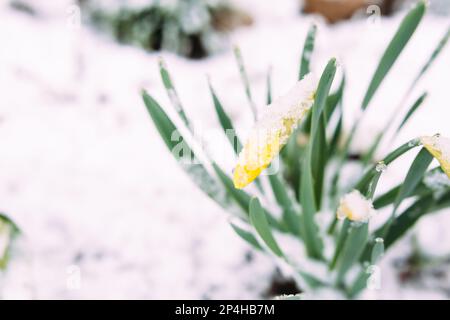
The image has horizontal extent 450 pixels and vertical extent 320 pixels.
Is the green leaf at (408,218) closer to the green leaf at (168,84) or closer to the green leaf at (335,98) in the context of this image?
the green leaf at (335,98)

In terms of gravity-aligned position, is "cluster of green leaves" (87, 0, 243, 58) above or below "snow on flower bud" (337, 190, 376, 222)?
above

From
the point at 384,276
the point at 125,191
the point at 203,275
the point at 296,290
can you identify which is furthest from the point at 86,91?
the point at 384,276

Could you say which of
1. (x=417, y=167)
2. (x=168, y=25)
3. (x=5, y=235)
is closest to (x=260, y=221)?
(x=417, y=167)

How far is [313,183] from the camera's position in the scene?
0.91m

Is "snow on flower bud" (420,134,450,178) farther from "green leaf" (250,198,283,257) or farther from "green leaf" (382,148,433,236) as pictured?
"green leaf" (250,198,283,257)

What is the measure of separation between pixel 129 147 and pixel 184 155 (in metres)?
0.60

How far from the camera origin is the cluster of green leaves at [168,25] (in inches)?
69.3

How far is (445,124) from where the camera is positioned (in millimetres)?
1339

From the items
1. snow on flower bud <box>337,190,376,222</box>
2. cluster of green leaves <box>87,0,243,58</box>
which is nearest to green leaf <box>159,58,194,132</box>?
snow on flower bud <box>337,190,376,222</box>

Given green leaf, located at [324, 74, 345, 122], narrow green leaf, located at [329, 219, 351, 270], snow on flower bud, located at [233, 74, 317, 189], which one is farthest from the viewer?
green leaf, located at [324, 74, 345, 122]

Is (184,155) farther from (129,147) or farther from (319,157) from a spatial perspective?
(129,147)

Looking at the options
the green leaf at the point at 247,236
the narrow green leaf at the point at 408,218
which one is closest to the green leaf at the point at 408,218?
the narrow green leaf at the point at 408,218

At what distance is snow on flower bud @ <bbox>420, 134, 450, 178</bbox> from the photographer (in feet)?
2.00

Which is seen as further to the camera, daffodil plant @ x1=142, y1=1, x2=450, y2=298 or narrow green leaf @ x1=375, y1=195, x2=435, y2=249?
narrow green leaf @ x1=375, y1=195, x2=435, y2=249
